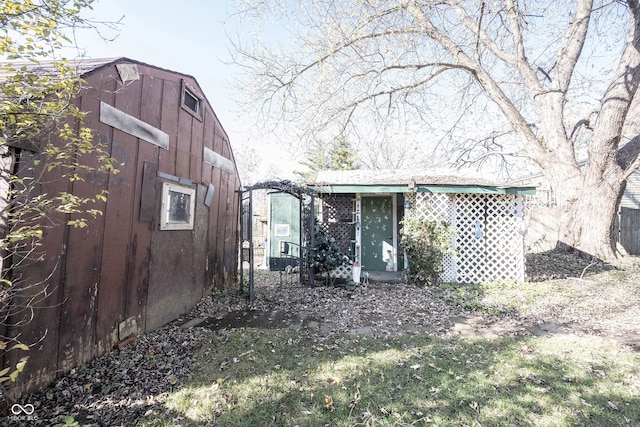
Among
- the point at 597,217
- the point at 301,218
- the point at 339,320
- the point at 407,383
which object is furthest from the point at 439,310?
the point at 597,217

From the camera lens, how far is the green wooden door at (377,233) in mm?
8633

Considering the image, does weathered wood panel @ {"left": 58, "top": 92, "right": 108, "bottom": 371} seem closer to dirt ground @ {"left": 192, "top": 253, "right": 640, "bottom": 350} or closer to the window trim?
dirt ground @ {"left": 192, "top": 253, "right": 640, "bottom": 350}

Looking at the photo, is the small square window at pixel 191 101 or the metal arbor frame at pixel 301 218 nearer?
the small square window at pixel 191 101

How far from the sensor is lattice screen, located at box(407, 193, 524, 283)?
23.5 feet

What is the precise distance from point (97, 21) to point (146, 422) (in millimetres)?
3059

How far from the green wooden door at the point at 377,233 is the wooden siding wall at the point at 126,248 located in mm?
4514

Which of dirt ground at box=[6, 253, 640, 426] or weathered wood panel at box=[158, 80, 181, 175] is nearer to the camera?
dirt ground at box=[6, 253, 640, 426]

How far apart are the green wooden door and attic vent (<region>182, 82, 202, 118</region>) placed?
5274mm

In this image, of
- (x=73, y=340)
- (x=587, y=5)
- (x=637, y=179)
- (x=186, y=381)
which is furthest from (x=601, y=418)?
(x=637, y=179)

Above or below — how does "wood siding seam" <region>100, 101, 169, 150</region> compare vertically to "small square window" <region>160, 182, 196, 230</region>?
above

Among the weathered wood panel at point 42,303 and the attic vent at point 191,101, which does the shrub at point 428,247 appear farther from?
the weathered wood panel at point 42,303

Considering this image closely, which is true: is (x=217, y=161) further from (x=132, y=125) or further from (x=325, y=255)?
(x=325, y=255)

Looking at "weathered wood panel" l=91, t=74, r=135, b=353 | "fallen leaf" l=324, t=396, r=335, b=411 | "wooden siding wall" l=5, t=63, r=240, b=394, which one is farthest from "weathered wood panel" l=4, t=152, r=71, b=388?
"fallen leaf" l=324, t=396, r=335, b=411

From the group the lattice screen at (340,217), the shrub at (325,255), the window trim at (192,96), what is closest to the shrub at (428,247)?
the shrub at (325,255)
